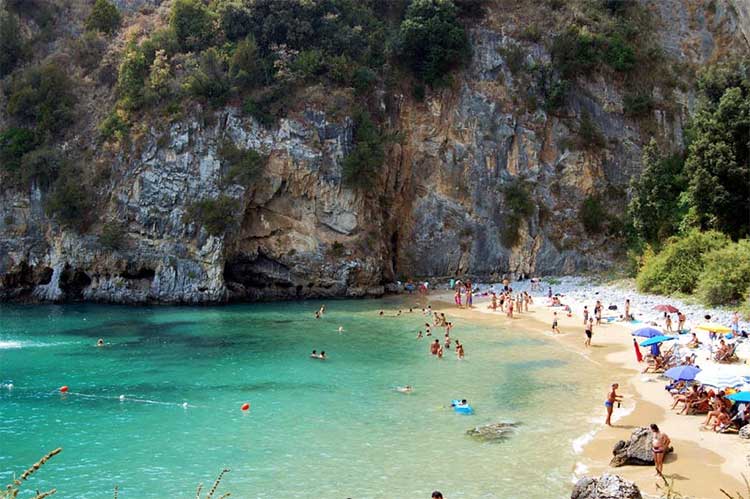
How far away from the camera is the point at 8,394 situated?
79.6 feet

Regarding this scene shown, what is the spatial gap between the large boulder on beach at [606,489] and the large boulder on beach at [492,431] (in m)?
5.00

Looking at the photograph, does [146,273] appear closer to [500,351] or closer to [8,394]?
[8,394]

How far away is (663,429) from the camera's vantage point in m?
18.7

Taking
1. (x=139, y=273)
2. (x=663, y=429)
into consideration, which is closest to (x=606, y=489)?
(x=663, y=429)

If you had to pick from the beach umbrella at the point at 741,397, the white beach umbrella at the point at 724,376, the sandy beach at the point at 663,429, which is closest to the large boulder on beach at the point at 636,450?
the sandy beach at the point at 663,429

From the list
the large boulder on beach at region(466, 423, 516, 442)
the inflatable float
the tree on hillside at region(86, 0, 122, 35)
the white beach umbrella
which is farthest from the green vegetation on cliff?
the tree on hillside at region(86, 0, 122, 35)

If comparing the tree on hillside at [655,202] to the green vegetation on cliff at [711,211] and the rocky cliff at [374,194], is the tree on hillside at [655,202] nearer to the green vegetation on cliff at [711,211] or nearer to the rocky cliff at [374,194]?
the green vegetation on cliff at [711,211]

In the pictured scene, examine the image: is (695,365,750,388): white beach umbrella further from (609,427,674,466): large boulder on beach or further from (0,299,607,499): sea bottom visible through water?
(0,299,607,499): sea bottom visible through water

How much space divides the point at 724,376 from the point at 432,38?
123 feet

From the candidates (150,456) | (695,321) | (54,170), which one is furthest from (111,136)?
(695,321)

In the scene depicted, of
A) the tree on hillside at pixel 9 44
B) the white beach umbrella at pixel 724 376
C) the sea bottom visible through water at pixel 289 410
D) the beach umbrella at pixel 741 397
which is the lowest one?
the sea bottom visible through water at pixel 289 410

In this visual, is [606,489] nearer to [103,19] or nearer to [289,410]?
[289,410]

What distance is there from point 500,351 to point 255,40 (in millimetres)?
31690

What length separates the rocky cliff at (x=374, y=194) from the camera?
47.2 metres
